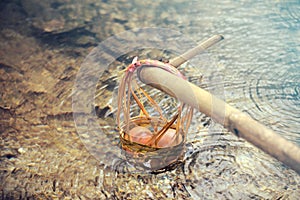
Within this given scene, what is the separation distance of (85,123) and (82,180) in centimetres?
53

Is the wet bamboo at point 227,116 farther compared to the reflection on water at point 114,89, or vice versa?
the reflection on water at point 114,89

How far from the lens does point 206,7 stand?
4.62 metres

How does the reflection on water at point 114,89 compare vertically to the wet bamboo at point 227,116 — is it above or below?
below

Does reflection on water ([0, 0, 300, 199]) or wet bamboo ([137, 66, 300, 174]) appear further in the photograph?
reflection on water ([0, 0, 300, 199])

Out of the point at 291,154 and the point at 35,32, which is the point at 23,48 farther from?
the point at 291,154

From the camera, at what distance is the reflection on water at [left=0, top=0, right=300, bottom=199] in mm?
2430

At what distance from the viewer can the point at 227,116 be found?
2055mm

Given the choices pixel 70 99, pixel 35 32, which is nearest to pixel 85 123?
pixel 70 99

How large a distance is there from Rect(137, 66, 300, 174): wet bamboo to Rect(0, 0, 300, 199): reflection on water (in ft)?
1.72

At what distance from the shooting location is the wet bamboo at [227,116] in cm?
189

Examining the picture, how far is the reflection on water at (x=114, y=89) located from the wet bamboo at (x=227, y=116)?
52 centimetres

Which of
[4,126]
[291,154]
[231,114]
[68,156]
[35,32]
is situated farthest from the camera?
[35,32]

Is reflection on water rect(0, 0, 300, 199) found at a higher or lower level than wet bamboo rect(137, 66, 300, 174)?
lower

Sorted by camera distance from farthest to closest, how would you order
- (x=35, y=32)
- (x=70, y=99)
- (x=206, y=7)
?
(x=206, y=7) → (x=35, y=32) → (x=70, y=99)
